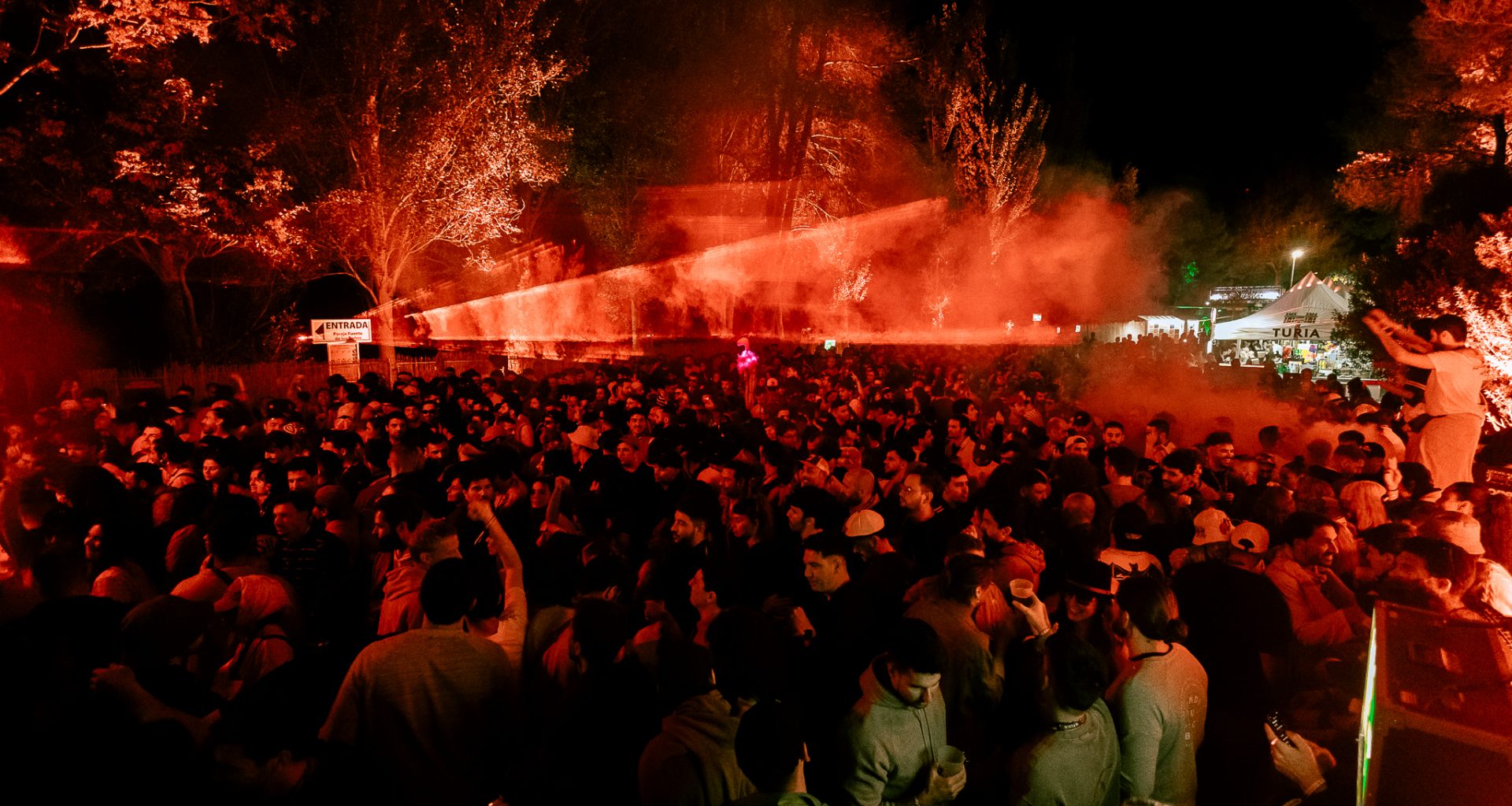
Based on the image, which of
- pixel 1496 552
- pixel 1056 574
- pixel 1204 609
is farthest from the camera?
pixel 1496 552

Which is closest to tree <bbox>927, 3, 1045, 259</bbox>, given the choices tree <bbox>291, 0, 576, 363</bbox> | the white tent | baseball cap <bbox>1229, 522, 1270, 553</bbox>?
the white tent

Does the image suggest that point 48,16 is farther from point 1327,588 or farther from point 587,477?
point 1327,588

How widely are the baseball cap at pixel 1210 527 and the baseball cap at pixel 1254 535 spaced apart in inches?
4.2

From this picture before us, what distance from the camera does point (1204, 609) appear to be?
11.6ft

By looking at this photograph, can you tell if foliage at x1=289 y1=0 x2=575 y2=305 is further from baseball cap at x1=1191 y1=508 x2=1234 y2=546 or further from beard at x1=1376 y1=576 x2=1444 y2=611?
beard at x1=1376 y1=576 x2=1444 y2=611

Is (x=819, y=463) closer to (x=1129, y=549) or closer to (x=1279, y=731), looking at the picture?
(x=1129, y=549)

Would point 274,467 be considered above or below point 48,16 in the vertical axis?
below

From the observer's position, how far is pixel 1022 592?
3.36 metres

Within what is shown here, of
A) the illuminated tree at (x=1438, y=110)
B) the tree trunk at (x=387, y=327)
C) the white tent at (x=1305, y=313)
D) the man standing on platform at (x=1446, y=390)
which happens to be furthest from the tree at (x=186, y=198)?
the white tent at (x=1305, y=313)

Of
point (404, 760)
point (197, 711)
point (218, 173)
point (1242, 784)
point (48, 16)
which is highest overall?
point (48, 16)

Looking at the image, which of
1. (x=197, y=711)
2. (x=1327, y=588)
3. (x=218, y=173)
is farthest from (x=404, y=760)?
(x=218, y=173)

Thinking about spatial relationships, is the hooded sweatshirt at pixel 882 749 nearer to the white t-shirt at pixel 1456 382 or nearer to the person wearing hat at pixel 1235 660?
the person wearing hat at pixel 1235 660

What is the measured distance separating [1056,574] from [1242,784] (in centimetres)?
113

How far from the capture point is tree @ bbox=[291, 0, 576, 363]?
1767 cm
